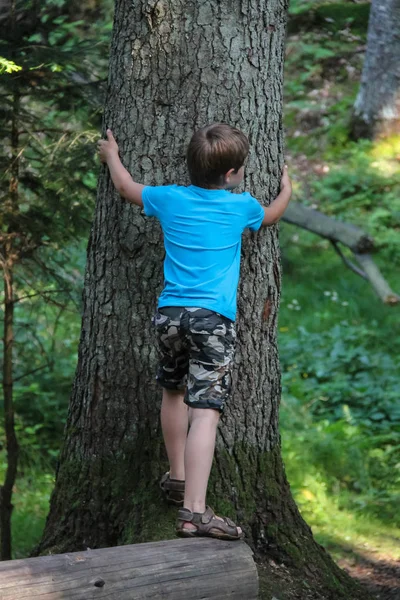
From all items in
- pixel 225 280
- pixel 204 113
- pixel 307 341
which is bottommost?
pixel 307 341

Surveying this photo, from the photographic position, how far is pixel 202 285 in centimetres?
379

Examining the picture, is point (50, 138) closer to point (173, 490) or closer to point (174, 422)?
point (174, 422)

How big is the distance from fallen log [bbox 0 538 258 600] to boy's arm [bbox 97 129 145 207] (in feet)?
5.32

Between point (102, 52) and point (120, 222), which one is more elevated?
point (102, 52)

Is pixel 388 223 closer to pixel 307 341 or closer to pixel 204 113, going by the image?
pixel 307 341

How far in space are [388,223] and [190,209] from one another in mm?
8645

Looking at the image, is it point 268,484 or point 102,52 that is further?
point 102,52

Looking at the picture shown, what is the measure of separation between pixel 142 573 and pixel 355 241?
569 cm

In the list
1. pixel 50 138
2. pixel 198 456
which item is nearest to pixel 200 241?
pixel 198 456

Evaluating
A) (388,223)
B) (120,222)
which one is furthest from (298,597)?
(388,223)

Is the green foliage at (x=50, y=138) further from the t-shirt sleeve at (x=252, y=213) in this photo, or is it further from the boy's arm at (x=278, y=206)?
the t-shirt sleeve at (x=252, y=213)

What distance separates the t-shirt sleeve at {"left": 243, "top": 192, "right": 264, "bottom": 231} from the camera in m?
3.91

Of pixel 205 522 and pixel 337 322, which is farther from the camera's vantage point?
pixel 337 322

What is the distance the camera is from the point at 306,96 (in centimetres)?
1582
